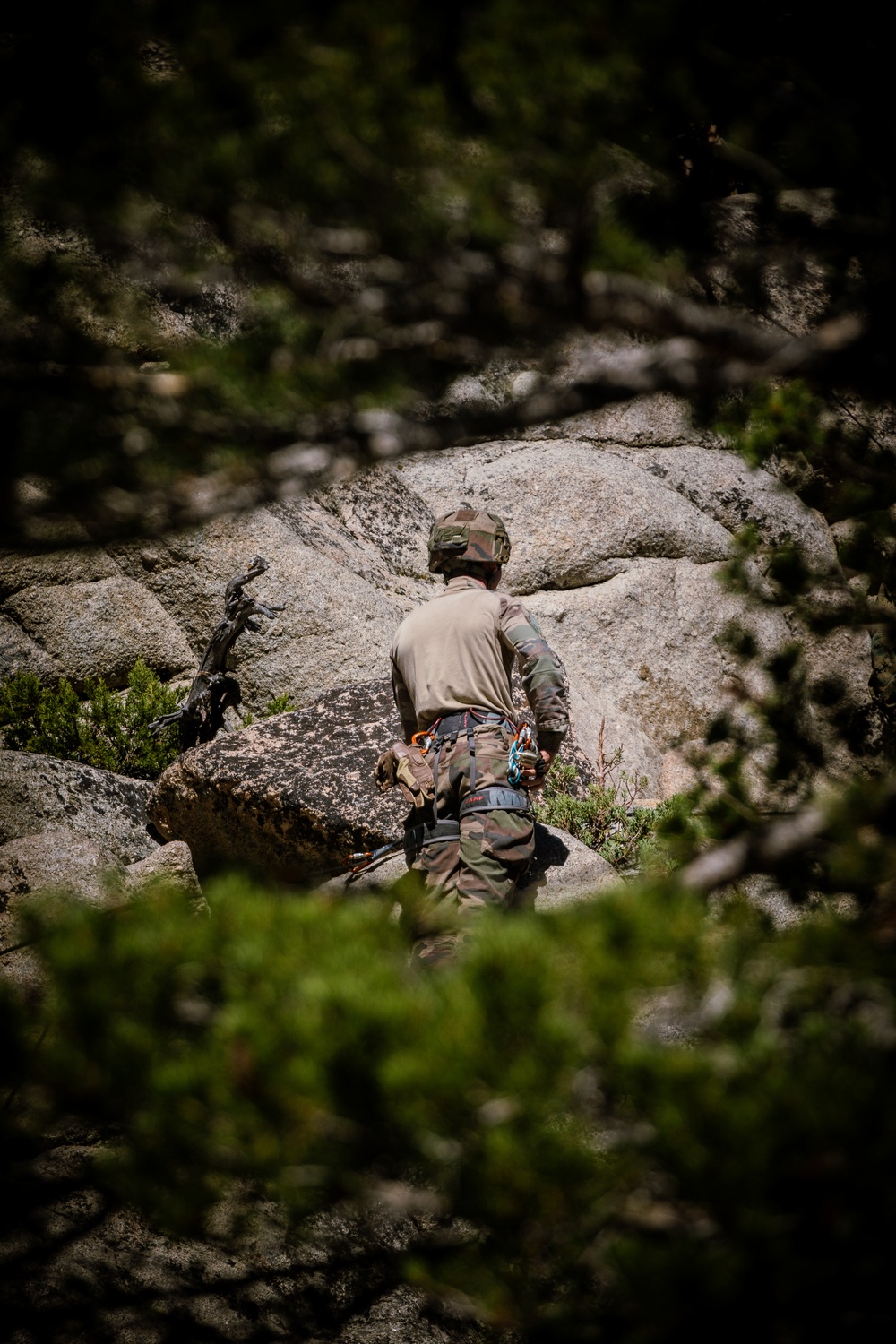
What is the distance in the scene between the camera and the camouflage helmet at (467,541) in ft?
19.7

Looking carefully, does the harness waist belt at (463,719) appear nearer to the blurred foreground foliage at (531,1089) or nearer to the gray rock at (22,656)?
the blurred foreground foliage at (531,1089)

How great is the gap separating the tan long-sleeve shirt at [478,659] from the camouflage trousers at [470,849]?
26 cm

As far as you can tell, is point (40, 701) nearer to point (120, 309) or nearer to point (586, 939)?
point (120, 309)

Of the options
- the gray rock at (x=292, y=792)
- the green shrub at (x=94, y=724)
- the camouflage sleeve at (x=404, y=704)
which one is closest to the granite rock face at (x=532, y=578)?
the gray rock at (x=292, y=792)

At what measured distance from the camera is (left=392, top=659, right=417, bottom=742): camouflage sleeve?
6.12 metres

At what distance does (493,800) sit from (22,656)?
7.07 m

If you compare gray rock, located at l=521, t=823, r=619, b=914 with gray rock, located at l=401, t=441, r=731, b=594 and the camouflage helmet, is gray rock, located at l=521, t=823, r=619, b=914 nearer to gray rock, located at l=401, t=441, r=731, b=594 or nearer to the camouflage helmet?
the camouflage helmet

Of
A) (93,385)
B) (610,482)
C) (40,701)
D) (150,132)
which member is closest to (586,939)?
(93,385)

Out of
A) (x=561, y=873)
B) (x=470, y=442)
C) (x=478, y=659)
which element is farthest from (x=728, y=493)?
(x=470, y=442)

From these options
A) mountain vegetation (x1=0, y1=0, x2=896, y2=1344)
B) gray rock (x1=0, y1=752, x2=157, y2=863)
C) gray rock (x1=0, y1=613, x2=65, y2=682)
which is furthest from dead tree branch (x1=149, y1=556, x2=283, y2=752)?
mountain vegetation (x1=0, y1=0, x2=896, y2=1344)

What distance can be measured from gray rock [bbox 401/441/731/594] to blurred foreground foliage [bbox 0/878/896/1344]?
1105 cm

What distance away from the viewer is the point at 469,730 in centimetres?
Result: 556

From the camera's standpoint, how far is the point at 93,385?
1972 millimetres

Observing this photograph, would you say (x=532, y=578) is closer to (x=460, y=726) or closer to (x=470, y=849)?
(x=460, y=726)
